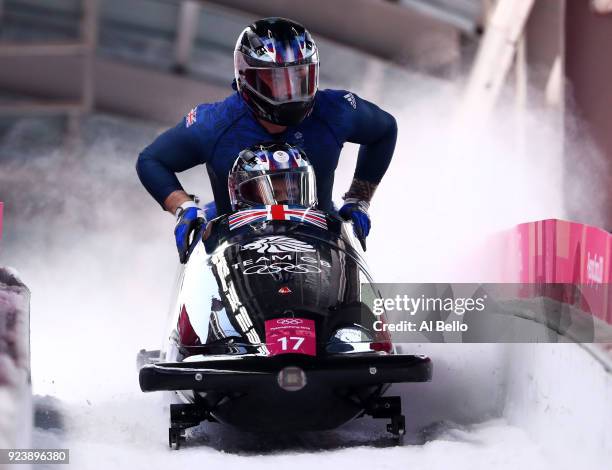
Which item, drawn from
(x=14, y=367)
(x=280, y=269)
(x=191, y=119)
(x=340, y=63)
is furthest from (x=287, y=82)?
(x=340, y=63)

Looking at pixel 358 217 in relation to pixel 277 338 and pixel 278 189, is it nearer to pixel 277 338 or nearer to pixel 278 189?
pixel 278 189

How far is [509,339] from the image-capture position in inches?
188

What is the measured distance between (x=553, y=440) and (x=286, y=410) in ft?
2.62

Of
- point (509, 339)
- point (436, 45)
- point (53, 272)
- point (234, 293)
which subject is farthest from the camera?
point (436, 45)

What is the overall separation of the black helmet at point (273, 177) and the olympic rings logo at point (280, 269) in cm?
44

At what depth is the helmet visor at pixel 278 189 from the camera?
14.7ft

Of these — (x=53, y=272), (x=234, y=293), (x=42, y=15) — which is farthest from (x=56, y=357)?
(x=42, y=15)

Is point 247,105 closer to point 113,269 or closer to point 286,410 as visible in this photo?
point 286,410

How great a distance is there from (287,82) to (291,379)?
1.56 metres

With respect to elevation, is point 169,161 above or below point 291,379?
above

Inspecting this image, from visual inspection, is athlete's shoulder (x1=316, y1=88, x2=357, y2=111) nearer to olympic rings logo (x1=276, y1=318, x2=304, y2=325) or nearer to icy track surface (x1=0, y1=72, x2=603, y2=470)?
icy track surface (x1=0, y1=72, x2=603, y2=470)

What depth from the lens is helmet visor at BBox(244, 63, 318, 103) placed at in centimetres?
489

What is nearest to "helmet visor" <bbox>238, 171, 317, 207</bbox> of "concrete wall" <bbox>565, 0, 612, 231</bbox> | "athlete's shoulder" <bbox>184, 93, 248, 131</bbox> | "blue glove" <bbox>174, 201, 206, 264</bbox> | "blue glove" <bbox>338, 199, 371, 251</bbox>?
"blue glove" <bbox>174, 201, 206, 264</bbox>

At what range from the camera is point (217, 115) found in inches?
201
